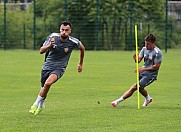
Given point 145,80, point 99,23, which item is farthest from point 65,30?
point 99,23

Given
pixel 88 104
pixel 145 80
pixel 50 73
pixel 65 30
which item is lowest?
pixel 88 104

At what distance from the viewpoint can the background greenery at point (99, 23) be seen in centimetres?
4728

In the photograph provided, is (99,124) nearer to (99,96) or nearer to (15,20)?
(99,96)

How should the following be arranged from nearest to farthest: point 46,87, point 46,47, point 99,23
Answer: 1. point 46,47
2. point 46,87
3. point 99,23

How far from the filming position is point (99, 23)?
47.6 meters

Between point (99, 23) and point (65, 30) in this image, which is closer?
point (65, 30)

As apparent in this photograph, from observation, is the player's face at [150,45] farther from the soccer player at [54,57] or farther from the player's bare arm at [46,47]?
the player's bare arm at [46,47]

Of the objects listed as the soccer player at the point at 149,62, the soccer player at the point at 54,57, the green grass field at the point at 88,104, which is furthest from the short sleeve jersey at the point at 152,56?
the soccer player at the point at 54,57

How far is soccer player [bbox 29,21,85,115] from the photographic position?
43.3 ft

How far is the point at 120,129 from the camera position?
1118 cm

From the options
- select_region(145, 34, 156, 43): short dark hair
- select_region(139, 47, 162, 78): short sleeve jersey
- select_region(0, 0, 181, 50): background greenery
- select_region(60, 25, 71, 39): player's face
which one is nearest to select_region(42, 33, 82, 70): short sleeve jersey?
select_region(60, 25, 71, 39): player's face

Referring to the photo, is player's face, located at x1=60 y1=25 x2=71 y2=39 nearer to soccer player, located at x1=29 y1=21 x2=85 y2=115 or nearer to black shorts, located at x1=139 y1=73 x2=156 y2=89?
soccer player, located at x1=29 y1=21 x2=85 y2=115

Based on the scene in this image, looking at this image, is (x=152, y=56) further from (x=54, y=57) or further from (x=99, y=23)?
(x=99, y=23)

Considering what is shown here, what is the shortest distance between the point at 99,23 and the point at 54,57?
112 ft
